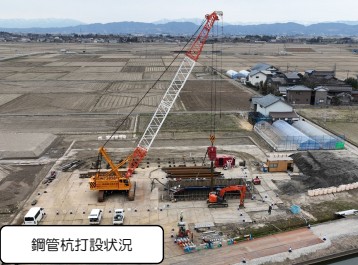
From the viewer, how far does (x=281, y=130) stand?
99.6ft

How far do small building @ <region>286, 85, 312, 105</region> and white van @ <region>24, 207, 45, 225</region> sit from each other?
33.5m

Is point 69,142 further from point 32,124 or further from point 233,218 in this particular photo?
point 233,218

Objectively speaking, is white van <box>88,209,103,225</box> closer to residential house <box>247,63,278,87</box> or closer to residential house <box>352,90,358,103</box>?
residential house <box>352,90,358,103</box>

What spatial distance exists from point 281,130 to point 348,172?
7.75m

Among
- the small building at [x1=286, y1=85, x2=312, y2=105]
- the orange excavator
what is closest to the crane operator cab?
the orange excavator

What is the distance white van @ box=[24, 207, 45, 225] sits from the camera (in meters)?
17.5

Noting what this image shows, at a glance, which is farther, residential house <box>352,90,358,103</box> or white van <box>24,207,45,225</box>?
residential house <box>352,90,358,103</box>

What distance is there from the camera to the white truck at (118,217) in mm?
17719

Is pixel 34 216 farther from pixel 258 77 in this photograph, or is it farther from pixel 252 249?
pixel 258 77

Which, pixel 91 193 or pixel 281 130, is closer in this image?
pixel 91 193

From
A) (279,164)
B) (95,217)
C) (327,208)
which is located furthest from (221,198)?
(95,217)

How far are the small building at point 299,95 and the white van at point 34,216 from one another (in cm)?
3346

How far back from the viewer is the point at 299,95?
44.1 meters

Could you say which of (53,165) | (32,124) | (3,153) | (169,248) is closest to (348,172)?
(169,248)
